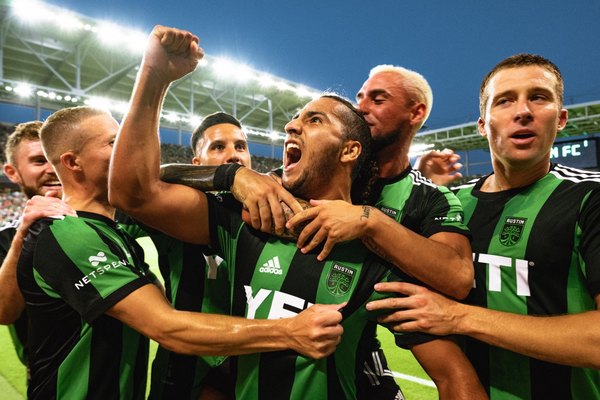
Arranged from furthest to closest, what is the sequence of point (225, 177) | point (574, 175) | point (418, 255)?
1. point (574, 175)
2. point (225, 177)
3. point (418, 255)

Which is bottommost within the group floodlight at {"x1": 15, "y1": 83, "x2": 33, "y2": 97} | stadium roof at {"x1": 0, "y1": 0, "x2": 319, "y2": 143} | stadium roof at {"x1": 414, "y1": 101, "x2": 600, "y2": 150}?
floodlight at {"x1": 15, "y1": 83, "x2": 33, "y2": 97}

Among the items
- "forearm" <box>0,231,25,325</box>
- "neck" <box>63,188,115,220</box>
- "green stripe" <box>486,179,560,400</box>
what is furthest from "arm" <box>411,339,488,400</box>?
"forearm" <box>0,231,25,325</box>

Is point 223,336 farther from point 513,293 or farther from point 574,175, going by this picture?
point 574,175

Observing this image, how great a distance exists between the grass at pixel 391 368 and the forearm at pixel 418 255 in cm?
254

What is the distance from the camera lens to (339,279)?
174 centimetres

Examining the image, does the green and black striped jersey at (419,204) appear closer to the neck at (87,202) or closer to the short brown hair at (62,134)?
the neck at (87,202)

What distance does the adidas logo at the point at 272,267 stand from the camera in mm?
1753

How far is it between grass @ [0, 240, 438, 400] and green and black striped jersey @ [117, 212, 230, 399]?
243 centimetres

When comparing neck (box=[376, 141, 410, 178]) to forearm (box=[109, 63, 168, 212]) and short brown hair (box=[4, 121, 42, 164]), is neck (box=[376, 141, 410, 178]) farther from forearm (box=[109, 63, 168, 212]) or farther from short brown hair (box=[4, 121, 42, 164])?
short brown hair (box=[4, 121, 42, 164])

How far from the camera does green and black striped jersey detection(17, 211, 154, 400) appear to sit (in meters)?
1.58

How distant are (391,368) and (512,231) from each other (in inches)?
118

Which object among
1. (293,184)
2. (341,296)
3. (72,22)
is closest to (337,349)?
(341,296)

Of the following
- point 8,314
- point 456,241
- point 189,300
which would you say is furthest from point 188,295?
point 456,241

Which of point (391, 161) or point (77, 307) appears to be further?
point (391, 161)
